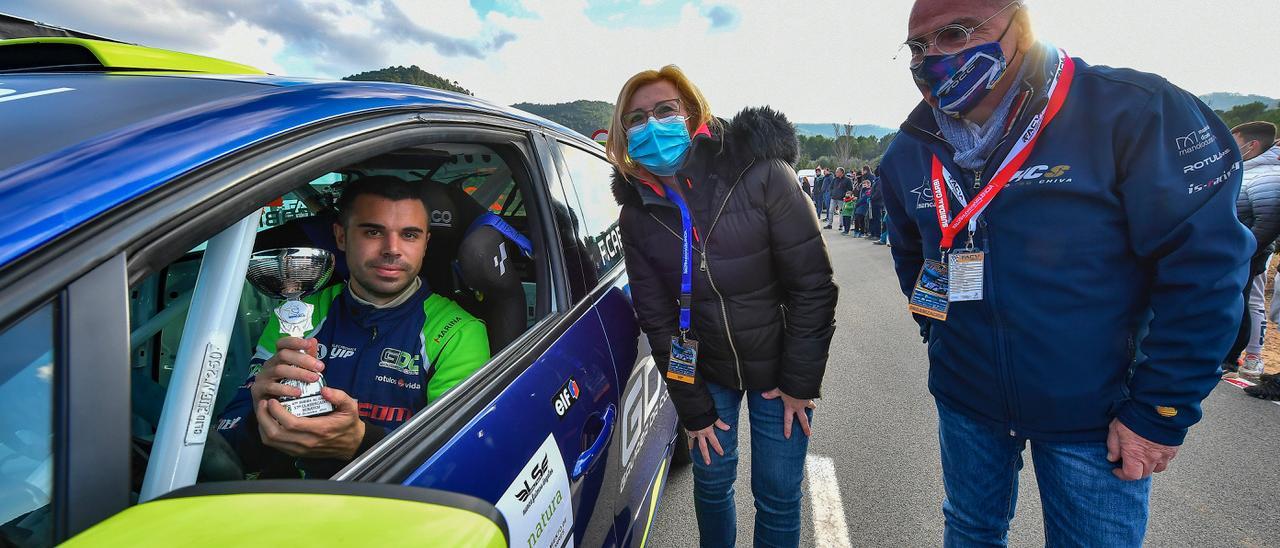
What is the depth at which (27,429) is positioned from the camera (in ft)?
2.05

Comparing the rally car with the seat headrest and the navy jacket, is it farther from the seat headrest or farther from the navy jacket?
the navy jacket

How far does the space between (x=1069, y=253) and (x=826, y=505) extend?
5.76 feet

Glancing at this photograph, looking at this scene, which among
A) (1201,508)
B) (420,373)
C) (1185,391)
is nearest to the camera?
(1185,391)

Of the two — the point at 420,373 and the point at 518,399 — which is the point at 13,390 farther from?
the point at 420,373

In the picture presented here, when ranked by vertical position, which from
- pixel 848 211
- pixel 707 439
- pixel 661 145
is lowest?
pixel 707 439

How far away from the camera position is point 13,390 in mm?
624

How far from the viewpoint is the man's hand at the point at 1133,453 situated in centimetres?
121

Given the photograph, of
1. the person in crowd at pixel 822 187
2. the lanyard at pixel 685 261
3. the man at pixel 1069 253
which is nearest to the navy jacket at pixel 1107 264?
the man at pixel 1069 253

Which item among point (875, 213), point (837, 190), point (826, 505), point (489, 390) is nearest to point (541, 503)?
point (489, 390)

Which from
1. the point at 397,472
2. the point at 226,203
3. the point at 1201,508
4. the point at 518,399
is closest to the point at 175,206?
the point at 226,203

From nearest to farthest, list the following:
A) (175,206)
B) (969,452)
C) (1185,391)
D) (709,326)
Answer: (175,206), (1185,391), (969,452), (709,326)

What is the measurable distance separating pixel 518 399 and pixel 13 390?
0.73m

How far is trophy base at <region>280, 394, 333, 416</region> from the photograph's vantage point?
1008 mm

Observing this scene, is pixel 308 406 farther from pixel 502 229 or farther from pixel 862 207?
pixel 862 207
